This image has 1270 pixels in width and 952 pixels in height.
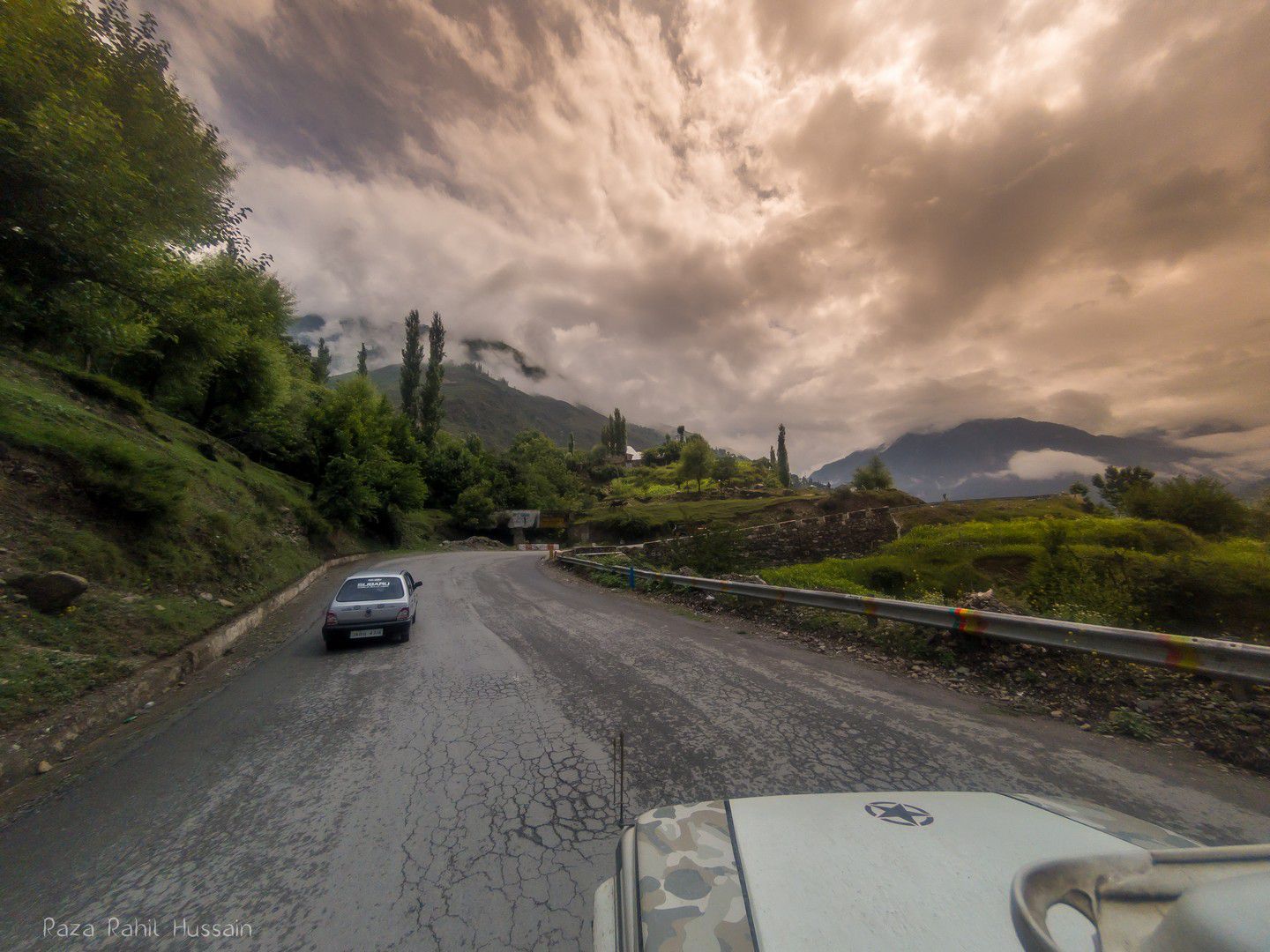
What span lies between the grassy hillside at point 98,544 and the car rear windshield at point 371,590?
2.24 metres

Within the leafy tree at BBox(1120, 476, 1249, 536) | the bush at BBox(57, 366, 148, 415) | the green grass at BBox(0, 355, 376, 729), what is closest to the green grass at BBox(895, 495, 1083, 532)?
the leafy tree at BBox(1120, 476, 1249, 536)

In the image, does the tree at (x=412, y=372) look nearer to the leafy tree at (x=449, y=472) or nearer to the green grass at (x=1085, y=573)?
the leafy tree at (x=449, y=472)

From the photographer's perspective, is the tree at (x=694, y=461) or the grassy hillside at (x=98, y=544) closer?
the grassy hillside at (x=98, y=544)

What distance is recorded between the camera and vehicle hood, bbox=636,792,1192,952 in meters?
1.12

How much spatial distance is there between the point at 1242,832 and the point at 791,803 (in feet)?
11.3

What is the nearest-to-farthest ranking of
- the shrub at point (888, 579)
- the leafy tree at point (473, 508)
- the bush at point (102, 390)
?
1. the shrub at point (888, 579)
2. the bush at point (102, 390)
3. the leafy tree at point (473, 508)

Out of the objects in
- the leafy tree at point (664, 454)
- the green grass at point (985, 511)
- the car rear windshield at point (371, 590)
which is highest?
the leafy tree at point (664, 454)

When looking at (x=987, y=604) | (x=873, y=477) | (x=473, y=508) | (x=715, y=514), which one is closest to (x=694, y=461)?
(x=873, y=477)

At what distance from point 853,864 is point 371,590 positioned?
9216 millimetres

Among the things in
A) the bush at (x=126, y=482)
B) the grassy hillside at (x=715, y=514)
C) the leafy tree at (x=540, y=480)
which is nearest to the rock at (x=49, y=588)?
the bush at (x=126, y=482)

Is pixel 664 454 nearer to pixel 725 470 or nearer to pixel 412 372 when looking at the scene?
pixel 725 470

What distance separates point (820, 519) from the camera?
83.5ft

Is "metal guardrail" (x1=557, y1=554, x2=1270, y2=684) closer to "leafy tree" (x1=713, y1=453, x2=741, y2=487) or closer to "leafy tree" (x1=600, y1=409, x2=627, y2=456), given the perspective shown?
"leafy tree" (x1=713, y1=453, x2=741, y2=487)

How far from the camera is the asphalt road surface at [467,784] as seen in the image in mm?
2461
